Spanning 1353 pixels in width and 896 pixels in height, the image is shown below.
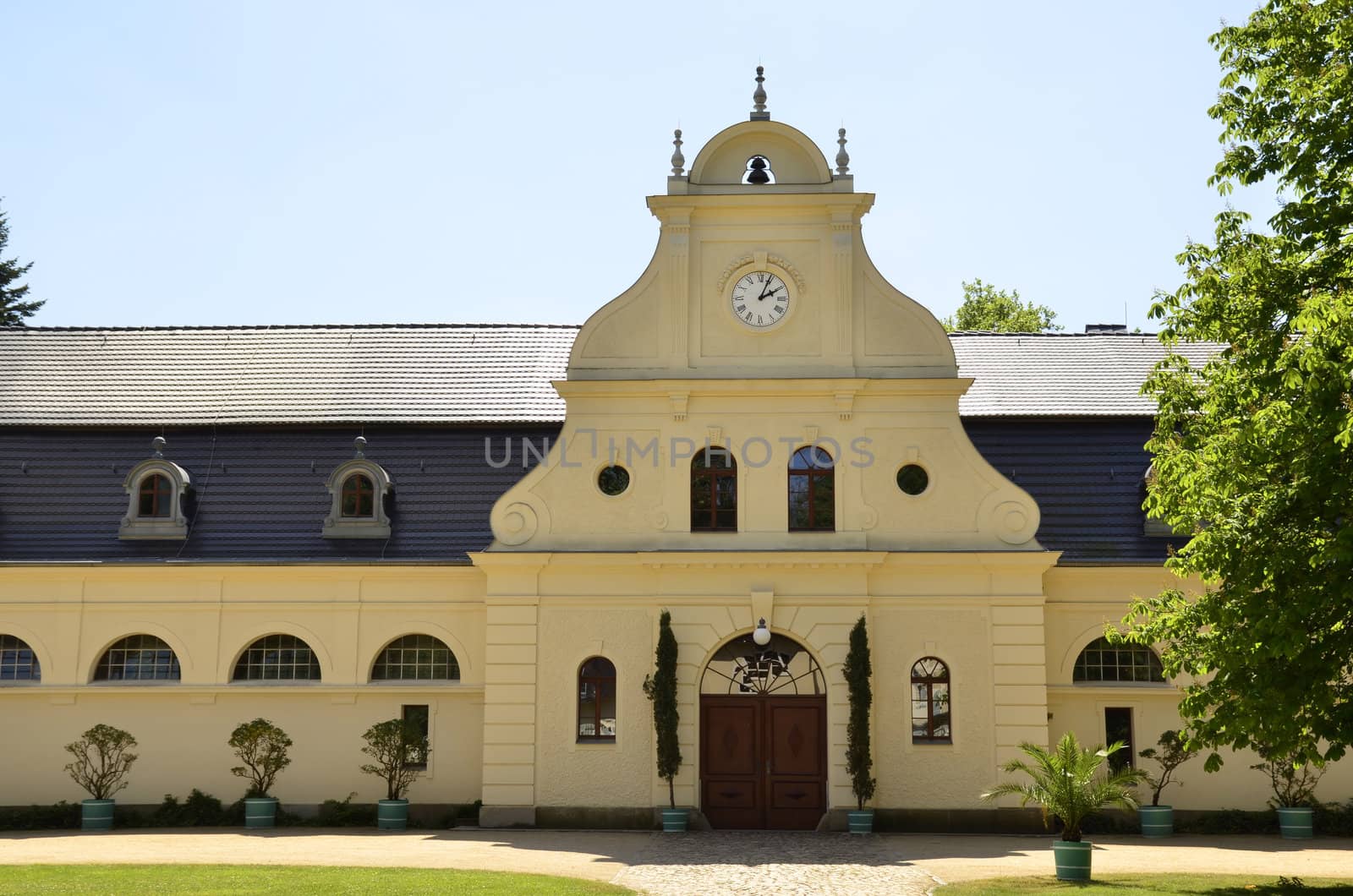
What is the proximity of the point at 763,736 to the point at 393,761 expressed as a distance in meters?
7.34

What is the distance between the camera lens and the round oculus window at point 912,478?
27.9 meters

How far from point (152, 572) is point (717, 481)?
11962 mm

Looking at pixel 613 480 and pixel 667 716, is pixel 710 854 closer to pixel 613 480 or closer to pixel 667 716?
pixel 667 716

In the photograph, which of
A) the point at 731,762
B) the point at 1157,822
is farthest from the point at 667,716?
the point at 1157,822

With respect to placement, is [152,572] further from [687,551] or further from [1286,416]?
[1286,416]

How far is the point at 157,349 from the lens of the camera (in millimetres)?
33344

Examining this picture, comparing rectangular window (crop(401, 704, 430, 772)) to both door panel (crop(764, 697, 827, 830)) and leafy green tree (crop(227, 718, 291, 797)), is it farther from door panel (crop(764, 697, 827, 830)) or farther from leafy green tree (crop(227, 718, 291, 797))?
door panel (crop(764, 697, 827, 830))

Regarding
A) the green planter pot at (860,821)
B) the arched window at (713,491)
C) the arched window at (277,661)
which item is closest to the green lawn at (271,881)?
the green planter pot at (860,821)

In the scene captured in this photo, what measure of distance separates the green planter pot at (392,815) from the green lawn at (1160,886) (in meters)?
12.1

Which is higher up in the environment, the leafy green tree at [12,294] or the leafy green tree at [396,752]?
the leafy green tree at [12,294]

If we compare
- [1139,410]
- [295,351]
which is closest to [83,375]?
[295,351]

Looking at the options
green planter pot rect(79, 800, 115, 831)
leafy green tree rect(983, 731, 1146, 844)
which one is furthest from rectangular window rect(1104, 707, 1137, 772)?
green planter pot rect(79, 800, 115, 831)

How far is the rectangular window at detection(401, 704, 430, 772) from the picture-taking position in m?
28.5

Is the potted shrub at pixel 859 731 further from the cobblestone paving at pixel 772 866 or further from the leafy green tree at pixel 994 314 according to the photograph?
the leafy green tree at pixel 994 314
